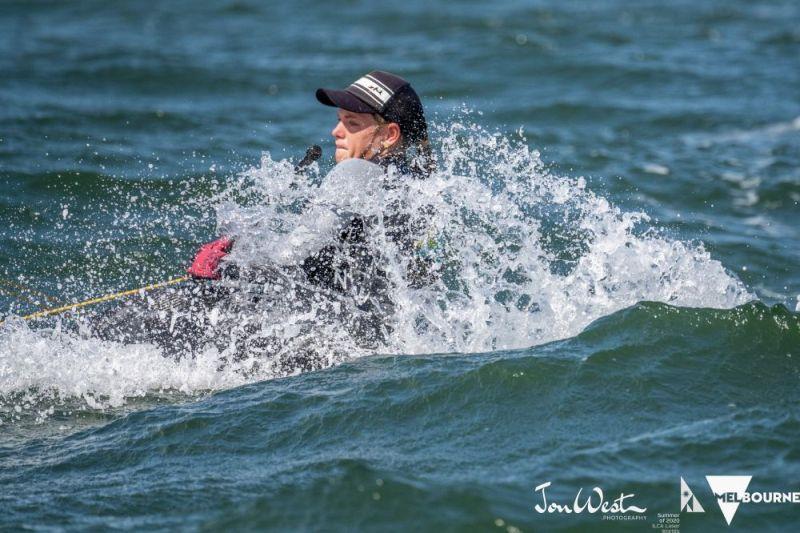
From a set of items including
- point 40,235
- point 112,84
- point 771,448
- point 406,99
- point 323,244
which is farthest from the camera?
point 112,84

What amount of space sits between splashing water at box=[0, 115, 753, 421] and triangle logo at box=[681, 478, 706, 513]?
1818 mm

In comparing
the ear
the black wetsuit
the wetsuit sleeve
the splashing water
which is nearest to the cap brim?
the ear

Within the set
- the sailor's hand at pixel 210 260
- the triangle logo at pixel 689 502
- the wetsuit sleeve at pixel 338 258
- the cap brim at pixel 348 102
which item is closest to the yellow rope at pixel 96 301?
the sailor's hand at pixel 210 260

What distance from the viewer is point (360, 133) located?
6375mm

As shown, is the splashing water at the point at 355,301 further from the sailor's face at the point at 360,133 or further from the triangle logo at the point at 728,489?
the triangle logo at the point at 728,489

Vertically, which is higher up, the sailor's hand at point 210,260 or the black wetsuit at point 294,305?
the sailor's hand at point 210,260

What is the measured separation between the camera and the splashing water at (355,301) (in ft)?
19.6

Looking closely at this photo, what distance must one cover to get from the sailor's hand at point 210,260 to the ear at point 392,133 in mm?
1103

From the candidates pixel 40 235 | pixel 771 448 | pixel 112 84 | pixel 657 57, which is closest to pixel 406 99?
pixel 771 448

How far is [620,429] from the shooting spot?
516 centimetres

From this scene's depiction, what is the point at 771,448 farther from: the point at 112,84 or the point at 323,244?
the point at 112,84

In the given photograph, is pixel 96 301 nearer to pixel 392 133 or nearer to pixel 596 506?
pixel 392 133

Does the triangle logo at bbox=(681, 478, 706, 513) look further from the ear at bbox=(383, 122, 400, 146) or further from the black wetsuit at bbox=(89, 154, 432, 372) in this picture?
the ear at bbox=(383, 122, 400, 146)

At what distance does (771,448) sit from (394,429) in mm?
1763
